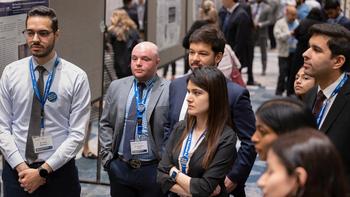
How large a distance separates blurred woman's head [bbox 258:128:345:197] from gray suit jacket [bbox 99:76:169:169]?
232 centimetres

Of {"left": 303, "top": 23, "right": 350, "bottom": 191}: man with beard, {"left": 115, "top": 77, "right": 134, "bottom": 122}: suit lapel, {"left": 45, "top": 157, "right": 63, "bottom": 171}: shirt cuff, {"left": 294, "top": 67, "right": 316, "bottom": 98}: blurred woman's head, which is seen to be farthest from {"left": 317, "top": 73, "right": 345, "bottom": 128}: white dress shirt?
{"left": 45, "top": 157, "right": 63, "bottom": 171}: shirt cuff

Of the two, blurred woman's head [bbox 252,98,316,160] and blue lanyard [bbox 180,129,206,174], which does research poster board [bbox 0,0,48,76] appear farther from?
blurred woman's head [bbox 252,98,316,160]

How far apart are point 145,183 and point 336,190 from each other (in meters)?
2.44

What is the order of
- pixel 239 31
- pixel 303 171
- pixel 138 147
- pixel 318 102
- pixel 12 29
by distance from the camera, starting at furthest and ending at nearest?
pixel 239 31 → pixel 12 29 → pixel 138 147 → pixel 318 102 → pixel 303 171

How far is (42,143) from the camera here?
166 inches

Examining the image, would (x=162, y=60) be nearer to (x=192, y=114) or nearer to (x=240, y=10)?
(x=240, y=10)

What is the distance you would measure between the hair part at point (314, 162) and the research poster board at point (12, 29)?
3.36m

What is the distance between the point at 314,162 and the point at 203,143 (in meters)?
1.75

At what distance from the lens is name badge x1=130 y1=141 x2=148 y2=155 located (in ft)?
14.5

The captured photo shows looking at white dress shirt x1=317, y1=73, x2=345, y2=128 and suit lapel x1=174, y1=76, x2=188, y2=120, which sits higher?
white dress shirt x1=317, y1=73, x2=345, y2=128

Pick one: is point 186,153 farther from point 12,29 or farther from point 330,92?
point 12,29

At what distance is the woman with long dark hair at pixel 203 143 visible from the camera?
3.74 m

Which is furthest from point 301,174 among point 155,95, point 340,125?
point 155,95

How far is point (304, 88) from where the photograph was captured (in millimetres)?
4715
